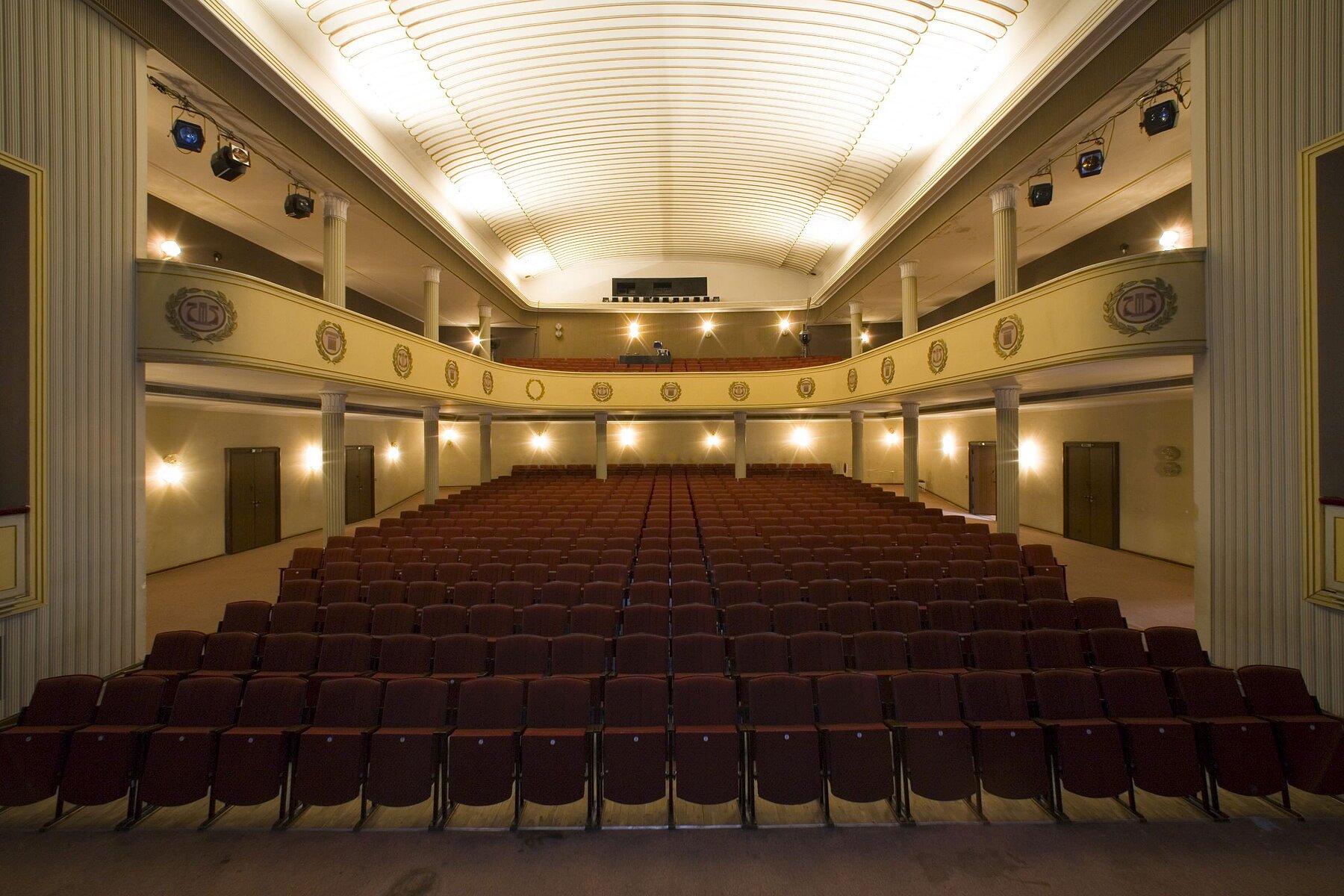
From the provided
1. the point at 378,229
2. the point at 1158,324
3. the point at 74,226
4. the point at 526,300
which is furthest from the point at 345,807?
the point at 526,300

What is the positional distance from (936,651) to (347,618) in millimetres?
5598

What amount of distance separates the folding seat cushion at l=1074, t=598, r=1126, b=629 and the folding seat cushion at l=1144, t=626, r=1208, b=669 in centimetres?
81

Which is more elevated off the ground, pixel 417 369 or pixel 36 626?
pixel 417 369

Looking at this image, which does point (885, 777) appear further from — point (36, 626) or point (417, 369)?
point (417, 369)

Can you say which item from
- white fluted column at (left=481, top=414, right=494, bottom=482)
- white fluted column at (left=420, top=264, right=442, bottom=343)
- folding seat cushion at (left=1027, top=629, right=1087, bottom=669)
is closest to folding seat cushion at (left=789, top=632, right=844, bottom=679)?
folding seat cushion at (left=1027, top=629, right=1087, bottom=669)

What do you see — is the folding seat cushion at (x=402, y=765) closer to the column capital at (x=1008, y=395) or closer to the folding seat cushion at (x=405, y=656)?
the folding seat cushion at (x=405, y=656)

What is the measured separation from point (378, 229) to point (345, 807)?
1112 cm

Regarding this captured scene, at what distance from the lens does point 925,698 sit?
4160 millimetres

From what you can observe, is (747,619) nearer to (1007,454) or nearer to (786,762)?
(786,762)

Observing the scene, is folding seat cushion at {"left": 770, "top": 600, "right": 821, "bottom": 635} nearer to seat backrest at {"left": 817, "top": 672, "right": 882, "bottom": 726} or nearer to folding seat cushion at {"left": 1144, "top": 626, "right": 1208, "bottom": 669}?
seat backrest at {"left": 817, "top": 672, "right": 882, "bottom": 726}

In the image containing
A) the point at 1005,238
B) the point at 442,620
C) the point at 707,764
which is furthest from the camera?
the point at 1005,238

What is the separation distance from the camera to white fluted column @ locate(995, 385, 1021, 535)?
33.6 feet

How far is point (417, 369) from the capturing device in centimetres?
1138

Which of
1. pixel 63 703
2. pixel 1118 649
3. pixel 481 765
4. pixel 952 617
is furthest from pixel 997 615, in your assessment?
pixel 63 703
